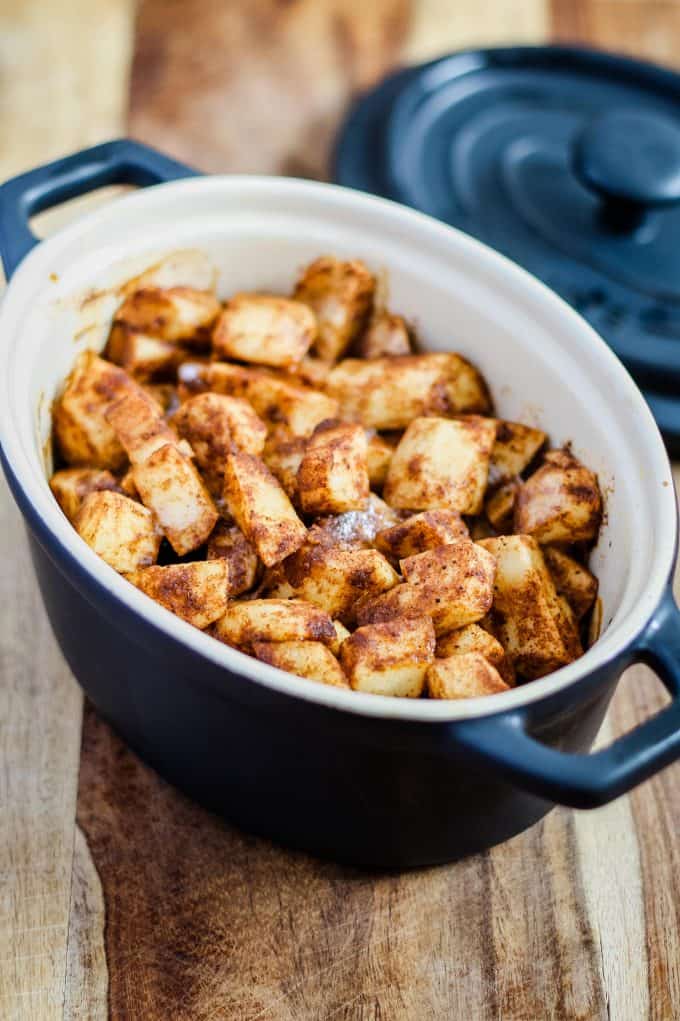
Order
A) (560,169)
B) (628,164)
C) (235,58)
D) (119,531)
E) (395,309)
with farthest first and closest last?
(235,58) → (560,169) → (628,164) → (395,309) → (119,531)

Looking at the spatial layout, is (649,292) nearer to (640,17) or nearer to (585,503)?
(585,503)

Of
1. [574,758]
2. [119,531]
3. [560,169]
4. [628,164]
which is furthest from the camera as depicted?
[560,169]

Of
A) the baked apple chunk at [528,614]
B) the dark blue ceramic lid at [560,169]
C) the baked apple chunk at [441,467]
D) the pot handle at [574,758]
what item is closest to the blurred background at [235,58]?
the dark blue ceramic lid at [560,169]

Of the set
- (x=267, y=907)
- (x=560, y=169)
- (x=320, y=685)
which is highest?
(x=560, y=169)

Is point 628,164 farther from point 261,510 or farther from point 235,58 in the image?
point 235,58

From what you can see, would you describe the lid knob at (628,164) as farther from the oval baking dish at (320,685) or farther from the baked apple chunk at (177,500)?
the baked apple chunk at (177,500)

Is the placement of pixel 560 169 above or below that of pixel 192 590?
above

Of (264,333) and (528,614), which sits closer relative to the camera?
(528,614)

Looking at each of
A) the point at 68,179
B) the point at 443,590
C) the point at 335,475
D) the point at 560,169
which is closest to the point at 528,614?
the point at 443,590
